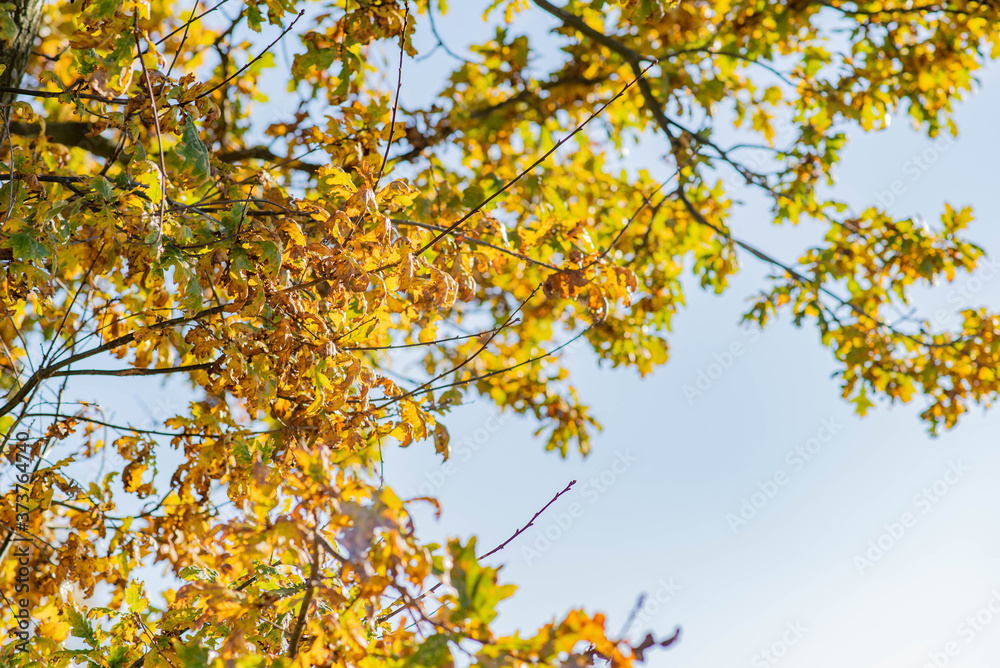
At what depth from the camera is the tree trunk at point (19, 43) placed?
2.86 m

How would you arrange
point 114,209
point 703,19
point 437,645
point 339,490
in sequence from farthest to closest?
point 703,19 → point 114,209 → point 339,490 → point 437,645

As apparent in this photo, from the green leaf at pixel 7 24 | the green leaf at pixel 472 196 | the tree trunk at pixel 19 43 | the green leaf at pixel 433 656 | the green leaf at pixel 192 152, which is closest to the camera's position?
the green leaf at pixel 433 656

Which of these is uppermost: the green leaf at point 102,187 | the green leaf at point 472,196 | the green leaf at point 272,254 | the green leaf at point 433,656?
the green leaf at point 472,196

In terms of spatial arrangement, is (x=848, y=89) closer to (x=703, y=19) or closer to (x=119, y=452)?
(x=703, y=19)

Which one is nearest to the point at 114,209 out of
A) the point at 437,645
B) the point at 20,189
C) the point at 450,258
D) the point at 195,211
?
the point at 195,211

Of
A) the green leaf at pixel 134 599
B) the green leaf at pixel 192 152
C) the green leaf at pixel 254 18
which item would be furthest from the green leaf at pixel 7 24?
the green leaf at pixel 134 599

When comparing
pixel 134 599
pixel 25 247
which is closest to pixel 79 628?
pixel 134 599

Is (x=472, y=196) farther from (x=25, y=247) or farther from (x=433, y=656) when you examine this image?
(x=433, y=656)

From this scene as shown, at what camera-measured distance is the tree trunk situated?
2859 millimetres

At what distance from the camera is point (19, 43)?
2.92 m

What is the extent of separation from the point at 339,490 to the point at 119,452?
63.5 inches

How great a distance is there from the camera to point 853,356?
5117 mm

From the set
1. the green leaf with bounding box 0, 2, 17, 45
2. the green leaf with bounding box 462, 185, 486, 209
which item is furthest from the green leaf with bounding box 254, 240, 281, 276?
the green leaf with bounding box 0, 2, 17, 45

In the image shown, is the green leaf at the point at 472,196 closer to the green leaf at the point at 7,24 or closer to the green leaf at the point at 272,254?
the green leaf at the point at 272,254
